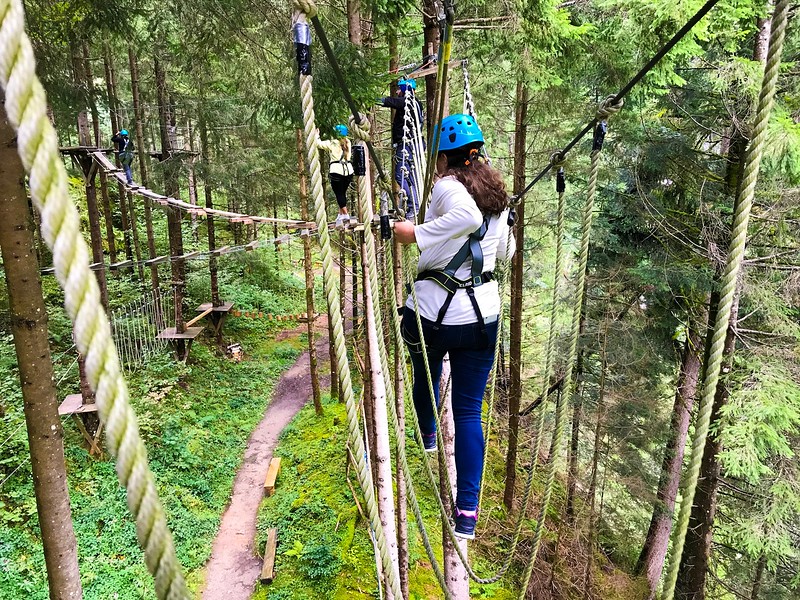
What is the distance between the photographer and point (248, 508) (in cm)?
703

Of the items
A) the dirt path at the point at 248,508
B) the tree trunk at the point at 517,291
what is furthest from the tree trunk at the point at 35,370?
the tree trunk at the point at 517,291

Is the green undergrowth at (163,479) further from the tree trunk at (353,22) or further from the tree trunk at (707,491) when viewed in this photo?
the tree trunk at (707,491)

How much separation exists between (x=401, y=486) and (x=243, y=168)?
7367 millimetres

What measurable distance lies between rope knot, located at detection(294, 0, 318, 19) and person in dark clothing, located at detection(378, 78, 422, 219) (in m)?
1.61

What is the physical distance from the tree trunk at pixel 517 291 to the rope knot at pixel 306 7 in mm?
4766

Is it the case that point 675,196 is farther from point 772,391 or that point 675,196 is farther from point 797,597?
point 797,597

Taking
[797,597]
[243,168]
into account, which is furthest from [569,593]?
[243,168]

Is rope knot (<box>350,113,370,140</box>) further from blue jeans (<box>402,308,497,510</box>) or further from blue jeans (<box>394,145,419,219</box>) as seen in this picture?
blue jeans (<box>394,145,419,219</box>)

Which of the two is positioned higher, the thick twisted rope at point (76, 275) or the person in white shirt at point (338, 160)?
the person in white shirt at point (338, 160)

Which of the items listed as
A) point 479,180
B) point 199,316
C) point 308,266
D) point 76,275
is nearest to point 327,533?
point 308,266

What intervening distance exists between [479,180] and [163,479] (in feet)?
21.2

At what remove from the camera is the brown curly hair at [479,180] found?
2.13m

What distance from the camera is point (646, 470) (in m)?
7.50

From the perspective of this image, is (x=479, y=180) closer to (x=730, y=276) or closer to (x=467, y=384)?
(x=467, y=384)
